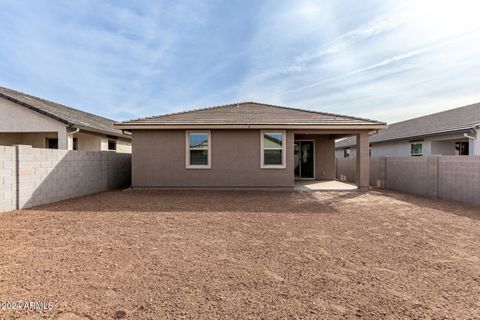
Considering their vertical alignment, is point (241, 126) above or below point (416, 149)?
above

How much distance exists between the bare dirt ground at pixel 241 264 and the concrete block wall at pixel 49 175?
3.09 ft

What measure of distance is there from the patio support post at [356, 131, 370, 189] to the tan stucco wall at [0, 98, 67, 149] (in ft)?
46.0

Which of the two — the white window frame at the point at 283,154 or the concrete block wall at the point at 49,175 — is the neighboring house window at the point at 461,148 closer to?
the white window frame at the point at 283,154

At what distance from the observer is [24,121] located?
11672mm

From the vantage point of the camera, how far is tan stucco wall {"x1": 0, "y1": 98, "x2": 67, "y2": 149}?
38.1 feet

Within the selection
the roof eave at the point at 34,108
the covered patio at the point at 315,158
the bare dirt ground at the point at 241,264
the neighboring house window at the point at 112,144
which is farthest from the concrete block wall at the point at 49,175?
the covered patio at the point at 315,158

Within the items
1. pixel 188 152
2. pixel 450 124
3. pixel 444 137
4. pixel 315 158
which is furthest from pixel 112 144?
pixel 450 124

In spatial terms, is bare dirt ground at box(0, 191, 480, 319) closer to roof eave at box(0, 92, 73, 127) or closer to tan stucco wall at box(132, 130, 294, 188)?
tan stucco wall at box(132, 130, 294, 188)

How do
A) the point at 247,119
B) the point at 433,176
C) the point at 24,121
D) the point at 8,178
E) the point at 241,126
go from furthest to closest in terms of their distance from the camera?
1. the point at 24,121
2. the point at 247,119
3. the point at 241,126
4. the point at 433,176
5. the point at 8,178

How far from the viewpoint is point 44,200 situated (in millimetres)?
7602

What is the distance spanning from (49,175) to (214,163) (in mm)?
5826

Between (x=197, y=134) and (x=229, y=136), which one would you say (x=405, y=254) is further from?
(x=197, y=134)

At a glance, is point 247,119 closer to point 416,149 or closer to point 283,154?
point 283,154

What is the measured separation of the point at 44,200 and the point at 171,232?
5.50m
